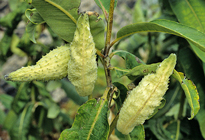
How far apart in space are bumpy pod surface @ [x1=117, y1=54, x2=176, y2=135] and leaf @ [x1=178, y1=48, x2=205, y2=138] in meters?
0.62

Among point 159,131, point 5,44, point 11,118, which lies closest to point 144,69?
point 159,131

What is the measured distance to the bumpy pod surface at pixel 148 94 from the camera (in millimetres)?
716

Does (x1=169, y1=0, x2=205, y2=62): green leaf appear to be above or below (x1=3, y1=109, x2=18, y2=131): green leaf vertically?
above

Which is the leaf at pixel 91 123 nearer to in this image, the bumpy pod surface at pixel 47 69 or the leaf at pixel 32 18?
the bumpy pod surface at pixel 47 69

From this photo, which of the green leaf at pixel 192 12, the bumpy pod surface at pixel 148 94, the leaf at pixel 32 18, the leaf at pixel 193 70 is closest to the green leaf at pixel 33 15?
the leaf at pixel 32 18

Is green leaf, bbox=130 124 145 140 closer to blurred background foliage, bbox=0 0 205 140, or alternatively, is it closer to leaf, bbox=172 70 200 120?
leaf, bbox=172 70 200 120

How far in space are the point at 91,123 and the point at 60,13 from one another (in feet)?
1.60

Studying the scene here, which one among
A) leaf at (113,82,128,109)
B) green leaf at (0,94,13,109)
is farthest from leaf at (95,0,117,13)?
green leaf at (0,94,13,109)

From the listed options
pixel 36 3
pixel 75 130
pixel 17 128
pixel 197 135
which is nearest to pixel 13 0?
pixel 17 128

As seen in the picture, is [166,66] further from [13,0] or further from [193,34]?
[13,0]

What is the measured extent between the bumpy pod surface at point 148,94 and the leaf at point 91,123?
143mm

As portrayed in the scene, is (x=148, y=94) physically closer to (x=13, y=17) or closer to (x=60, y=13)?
(x=60, y=13)

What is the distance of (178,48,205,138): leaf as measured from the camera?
48.1 inches

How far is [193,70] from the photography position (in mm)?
1269
